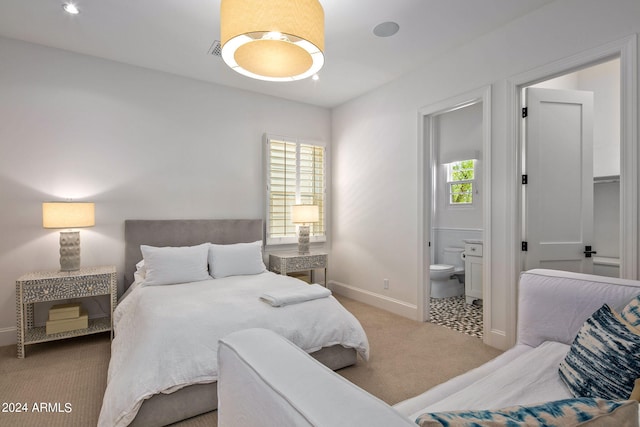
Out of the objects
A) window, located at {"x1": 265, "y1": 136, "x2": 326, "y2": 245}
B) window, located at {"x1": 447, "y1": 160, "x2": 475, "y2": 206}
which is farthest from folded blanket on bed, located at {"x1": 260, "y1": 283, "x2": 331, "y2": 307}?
window, located at {"x1": 447, "y1": 160, "x2": 475, "y2": 206}

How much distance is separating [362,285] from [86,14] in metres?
4.19

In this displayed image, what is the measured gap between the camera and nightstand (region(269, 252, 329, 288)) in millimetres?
4285

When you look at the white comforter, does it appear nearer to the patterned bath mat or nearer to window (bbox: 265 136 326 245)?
the patterned bath mat

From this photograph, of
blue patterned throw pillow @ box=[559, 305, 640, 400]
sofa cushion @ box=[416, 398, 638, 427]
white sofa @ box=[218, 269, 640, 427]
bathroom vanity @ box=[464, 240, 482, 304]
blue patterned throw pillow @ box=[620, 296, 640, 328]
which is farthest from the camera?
bathroom vanity @ box=[464, 240, 482, 304]

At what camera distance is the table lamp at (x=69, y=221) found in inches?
117

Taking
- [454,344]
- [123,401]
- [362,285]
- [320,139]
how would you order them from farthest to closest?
[320,139] → [362,285] → [454,344] → [123,401]

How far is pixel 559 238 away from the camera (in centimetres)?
293

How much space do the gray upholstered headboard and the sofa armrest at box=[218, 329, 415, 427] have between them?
2.98 metres

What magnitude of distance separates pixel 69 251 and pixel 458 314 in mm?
4332

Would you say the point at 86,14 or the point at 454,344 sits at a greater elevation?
the point at 86,14

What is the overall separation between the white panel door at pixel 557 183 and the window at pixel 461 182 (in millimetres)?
2316

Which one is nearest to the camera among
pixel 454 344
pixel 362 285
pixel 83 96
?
pixel 454 344

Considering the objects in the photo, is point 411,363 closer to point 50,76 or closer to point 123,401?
point 123,401

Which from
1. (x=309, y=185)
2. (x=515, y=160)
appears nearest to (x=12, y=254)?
(x=309, y=185)
